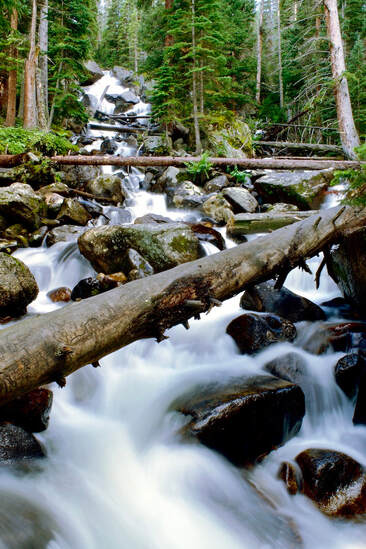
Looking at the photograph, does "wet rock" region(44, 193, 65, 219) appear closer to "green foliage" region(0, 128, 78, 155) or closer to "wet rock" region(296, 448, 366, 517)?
"green foliage" region(0, 128, 78, 155)

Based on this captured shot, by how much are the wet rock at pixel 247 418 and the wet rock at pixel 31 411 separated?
1.37 metres

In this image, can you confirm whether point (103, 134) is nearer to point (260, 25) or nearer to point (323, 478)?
point (260, 25)

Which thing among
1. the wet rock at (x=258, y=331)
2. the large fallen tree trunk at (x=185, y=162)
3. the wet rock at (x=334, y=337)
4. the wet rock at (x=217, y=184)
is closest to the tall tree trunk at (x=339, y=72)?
the large fallen tree trunk at (x=185, y=162)

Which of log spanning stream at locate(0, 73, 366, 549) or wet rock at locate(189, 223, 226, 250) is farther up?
wet rock at locate(189, 223, 226, 250)

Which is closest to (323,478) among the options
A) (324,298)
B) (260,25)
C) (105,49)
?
(324,298)

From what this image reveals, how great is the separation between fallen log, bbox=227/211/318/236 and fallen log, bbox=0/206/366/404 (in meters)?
5.46

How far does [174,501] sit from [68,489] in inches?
35.6

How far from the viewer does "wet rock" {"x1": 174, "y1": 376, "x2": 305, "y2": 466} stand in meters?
3.20

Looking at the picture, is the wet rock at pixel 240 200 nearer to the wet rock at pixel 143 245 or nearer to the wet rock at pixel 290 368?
the wet rock at pixel 143 245

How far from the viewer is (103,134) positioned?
22391 millimetres

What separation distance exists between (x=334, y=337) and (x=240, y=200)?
23.1 ft

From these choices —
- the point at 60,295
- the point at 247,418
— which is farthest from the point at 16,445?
the point at 60,295

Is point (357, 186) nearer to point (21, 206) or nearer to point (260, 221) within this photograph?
point (260, 221)

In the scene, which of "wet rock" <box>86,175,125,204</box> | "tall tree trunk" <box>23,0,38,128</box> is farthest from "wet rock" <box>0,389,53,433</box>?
"tall tree trunk" <box>23,0,38,128</box>
